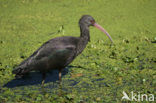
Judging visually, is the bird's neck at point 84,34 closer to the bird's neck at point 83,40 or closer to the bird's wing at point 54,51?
the bird's neck at point 83,40

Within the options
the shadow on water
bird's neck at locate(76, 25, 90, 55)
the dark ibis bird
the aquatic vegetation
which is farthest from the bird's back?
the aquatic vegetation

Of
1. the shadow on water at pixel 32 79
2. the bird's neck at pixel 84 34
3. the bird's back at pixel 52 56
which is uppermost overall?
Answer: the bird's neck at pixel 84 34

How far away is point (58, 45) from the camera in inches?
216

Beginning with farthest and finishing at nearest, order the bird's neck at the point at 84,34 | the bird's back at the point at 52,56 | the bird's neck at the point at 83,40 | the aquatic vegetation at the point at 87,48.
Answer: the bird's neck at the point at 84,34 → the bird's neck at the point at 83,40 → the bird's back at the point at 52,56 → the aquatic vegetation at the point at 87,48

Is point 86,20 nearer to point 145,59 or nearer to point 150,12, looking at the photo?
point 145,59

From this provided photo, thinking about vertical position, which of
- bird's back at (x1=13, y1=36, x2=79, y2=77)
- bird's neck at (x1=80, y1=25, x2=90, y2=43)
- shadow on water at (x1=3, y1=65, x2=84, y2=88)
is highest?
bird's neck at (x1=80, y1=25, x2=90, y2=43)

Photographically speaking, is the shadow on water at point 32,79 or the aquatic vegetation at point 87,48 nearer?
the aquatic vegetation at point 87,48

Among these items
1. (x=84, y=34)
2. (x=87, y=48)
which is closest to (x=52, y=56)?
(x=84, y=34)

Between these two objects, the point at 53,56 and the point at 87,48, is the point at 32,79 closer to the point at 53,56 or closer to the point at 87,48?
the point at 53,56

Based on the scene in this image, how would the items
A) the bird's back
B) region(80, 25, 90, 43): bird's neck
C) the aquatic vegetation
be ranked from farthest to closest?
region(80, 25, 90, 43): bird's neck → the bird's back → the aquatic vegetation

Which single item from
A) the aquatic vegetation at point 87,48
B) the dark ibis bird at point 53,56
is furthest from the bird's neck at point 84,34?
the aquatic vegetation at point 87,48

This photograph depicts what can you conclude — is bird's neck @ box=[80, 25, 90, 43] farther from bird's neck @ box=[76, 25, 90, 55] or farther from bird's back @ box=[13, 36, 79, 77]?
bird's back @ box=[13, 36, 79, 77]

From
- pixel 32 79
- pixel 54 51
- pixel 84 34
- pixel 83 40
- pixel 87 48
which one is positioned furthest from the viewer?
pixel 87 48

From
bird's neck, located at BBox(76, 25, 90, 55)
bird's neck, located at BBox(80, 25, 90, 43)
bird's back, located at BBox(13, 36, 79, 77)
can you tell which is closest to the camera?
bird's back, located at BBox(13, 36, 79, 77)
